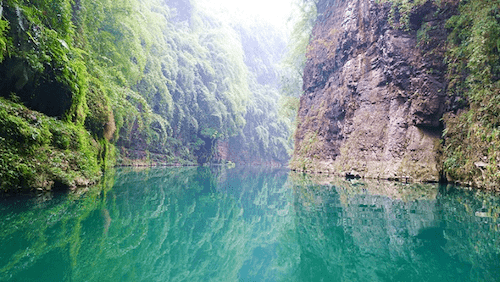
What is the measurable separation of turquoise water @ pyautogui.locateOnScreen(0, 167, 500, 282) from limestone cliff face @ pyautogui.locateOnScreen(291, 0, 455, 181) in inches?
192

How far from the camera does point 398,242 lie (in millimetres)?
2635

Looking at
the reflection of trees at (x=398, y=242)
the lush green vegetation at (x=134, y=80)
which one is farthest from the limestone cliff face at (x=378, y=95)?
the lush green vegetation at (x=134, y=80)

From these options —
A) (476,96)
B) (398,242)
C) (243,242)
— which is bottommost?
(243,242)

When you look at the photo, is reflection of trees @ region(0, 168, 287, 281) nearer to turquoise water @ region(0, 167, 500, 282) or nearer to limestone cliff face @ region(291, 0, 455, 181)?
turquoise water @ region(0, 167, 500, 282)

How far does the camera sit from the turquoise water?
1942 mm

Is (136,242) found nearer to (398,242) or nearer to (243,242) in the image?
(243,242)

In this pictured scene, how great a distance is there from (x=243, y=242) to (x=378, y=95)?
1028 centimetres

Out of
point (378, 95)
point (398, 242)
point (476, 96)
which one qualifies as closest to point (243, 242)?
point (398, 242)

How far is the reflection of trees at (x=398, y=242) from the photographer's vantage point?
1976 mm

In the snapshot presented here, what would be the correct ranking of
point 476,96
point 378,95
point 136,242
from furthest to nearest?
point 378,95 → point 476,96 → point 136,242

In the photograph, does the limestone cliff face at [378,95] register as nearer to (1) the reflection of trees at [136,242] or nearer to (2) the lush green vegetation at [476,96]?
(2) the lush green vegetation at [476,96]

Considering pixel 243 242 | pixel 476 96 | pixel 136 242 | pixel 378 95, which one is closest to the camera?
pixel 136 242

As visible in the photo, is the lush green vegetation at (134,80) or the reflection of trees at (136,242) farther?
the lush green vegetation at (134,80)

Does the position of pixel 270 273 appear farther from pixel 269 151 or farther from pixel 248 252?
pixel 269 151
